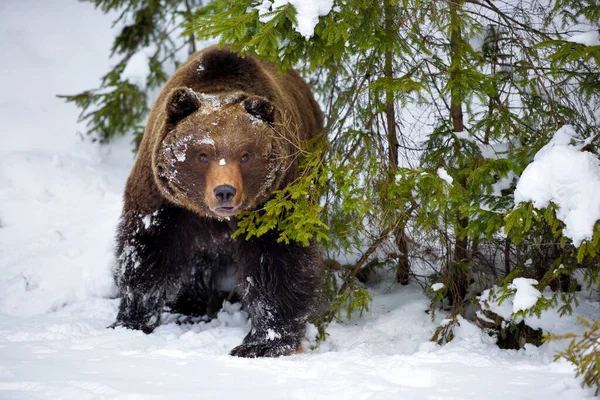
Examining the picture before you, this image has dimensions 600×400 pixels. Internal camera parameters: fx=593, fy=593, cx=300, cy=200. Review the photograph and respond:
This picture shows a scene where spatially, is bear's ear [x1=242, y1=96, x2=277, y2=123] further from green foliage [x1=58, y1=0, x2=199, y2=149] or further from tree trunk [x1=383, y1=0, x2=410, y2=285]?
green foliage [x1=58, y1=0, x2=199, y2=149]

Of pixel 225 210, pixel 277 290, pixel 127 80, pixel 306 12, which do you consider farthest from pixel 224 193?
pixel 127 80

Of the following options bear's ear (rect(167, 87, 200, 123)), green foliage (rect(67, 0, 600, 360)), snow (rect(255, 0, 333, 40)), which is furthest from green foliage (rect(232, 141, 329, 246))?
snow (rect(255, 0, 333, 40))

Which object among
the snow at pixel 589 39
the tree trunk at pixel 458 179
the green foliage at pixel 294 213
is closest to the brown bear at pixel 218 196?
the green foliage at pixel 294 213

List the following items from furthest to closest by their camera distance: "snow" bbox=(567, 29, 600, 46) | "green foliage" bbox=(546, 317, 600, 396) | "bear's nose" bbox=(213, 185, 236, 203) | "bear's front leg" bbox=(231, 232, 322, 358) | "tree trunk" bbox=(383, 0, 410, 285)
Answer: "bear's front leg" bbox=(231, 232, 322, 358), "tree trunk" bbox=(383, 0, 410, 285), "bear's nose" bbox=(213, 185, 236, 203), "snow" bbox=(567, 29, 600, 46), "green foliage" bbox=(546, 317, 600, 396)

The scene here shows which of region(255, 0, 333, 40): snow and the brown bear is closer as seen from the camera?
region(255, 0, 333, 40): snow

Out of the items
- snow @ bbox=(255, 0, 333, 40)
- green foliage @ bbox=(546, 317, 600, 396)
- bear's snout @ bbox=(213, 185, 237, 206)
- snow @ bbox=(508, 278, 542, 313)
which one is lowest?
green foliage @ bbox=(546, 317, 600, 396)

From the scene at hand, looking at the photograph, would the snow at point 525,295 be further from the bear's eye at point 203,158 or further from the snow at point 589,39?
the bear's eye at point 203,158

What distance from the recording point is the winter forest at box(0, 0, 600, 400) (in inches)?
147

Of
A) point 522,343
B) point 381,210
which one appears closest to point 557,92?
point 381,210

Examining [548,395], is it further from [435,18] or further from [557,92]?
[435,18]

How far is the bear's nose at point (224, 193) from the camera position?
14.9 ft

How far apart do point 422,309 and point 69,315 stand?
3548mm

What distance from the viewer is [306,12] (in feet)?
13.9

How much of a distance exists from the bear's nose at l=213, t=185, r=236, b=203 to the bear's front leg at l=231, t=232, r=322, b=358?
2.37 ft
